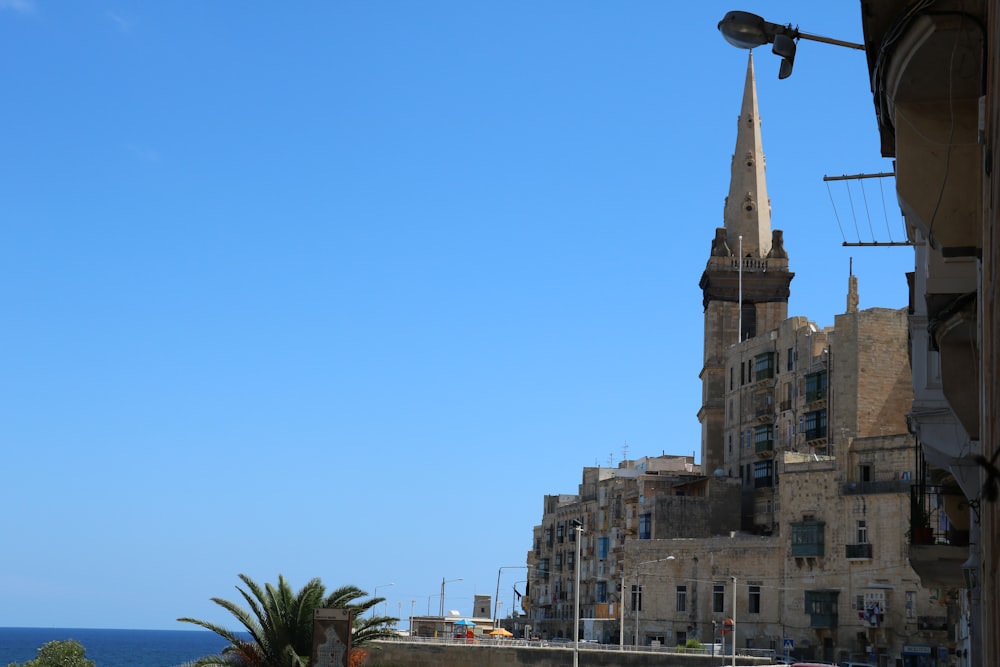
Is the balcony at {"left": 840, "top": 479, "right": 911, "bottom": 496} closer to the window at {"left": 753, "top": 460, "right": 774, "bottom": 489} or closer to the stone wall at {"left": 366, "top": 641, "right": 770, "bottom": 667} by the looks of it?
the window at {"left": 753, "top": 460, "right": 774, "bottom": 489}

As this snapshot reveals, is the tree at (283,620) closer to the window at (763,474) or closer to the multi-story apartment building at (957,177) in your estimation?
the multi-story apartment building at (957,177)

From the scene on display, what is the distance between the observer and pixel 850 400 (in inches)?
2549

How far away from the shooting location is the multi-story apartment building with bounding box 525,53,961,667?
59656 mm

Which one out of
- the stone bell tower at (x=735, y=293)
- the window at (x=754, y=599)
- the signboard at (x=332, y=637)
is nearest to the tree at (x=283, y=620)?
the signboard at (x=332, y=637)

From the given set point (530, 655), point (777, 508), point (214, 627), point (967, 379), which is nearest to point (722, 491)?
point (777, 508)

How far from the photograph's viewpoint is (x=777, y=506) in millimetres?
68250

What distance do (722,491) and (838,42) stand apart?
64.2 m

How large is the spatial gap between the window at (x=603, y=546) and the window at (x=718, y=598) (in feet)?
53.1

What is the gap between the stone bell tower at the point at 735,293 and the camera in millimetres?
82000

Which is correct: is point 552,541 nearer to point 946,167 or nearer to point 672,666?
point 672,666

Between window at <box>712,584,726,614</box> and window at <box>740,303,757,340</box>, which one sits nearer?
window at <box>712,584,726,614</box>

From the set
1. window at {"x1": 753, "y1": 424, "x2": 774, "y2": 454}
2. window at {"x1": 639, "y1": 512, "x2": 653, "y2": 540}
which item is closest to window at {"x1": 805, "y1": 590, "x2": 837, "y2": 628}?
window at {"x1": 753, "y1": 424, "x2": 774, "y2": 454}

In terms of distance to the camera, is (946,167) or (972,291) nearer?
(946,167)

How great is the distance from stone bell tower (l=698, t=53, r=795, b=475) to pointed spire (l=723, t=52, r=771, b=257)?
0.21 feet
